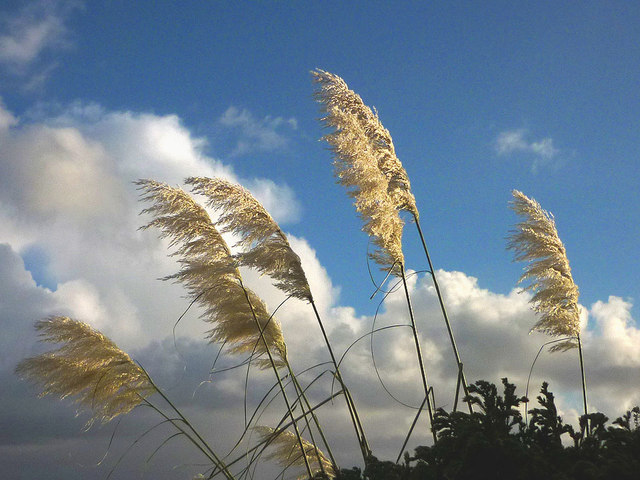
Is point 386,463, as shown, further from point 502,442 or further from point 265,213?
point 265,213

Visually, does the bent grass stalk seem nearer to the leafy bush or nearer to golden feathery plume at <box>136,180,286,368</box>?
the leafy bush

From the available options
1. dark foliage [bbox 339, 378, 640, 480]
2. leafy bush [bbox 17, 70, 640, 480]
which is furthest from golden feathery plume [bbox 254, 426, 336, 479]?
dark foliage [bbox 339, 378, 640, 480]

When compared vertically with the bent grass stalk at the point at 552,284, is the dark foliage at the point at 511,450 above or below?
below

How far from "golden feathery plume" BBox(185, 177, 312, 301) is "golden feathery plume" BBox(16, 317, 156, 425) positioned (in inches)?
55.0

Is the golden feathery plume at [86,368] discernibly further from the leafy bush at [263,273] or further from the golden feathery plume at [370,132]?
the golden feathery plume at [370,132]

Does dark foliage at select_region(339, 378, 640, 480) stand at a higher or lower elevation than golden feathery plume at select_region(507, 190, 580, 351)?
lower

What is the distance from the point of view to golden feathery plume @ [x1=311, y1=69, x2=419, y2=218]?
15.3 ft

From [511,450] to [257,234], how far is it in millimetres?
2928

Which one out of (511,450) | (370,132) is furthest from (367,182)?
(511,450)

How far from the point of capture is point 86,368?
4.95 metres

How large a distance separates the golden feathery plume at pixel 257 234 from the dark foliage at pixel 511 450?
89.2 inches

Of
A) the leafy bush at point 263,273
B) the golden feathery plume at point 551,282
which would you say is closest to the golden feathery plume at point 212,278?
the leafy bush at point 263,273

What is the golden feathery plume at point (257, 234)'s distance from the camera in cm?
453

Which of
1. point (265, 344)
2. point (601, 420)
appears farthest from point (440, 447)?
point (265, 344)
